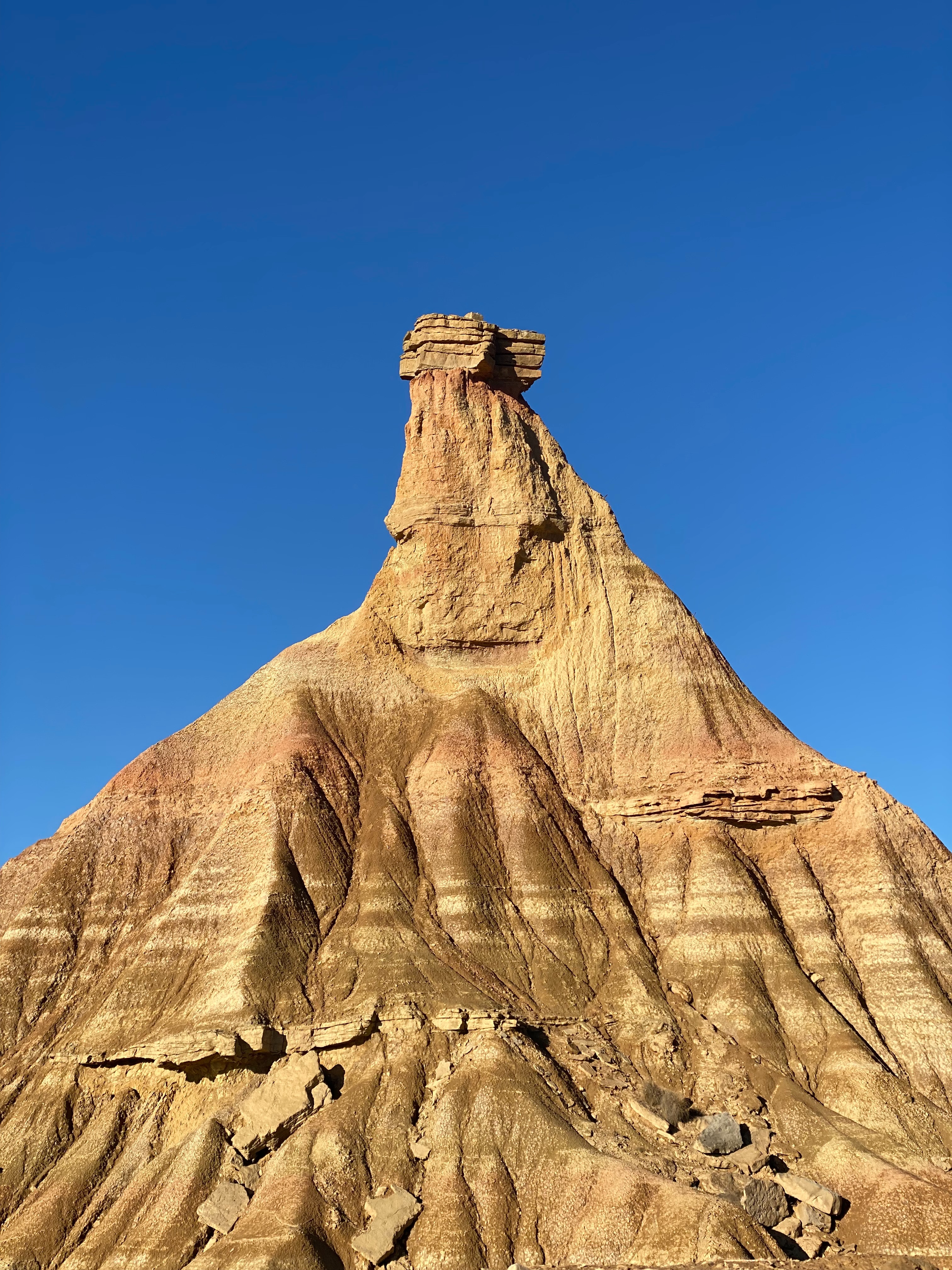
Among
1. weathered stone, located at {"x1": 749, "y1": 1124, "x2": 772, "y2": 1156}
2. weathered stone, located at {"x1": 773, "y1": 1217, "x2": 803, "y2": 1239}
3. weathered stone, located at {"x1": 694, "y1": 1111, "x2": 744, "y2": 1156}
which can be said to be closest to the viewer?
weathered stone, located at {"x1": 773, "y1": 1217, "x2": 803, "y2": 1239}

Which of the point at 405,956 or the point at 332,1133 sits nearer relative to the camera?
the point at 332,1133

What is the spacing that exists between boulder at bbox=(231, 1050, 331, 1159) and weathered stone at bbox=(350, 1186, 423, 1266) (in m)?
4.38

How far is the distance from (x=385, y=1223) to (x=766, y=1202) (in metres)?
11.4

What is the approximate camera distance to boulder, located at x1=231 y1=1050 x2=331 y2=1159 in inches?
1757

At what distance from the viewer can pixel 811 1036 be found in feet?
165

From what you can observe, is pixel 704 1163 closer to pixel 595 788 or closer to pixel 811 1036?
pixel 811 1036

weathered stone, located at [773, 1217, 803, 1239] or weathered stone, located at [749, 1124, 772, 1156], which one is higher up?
weathered stone, located at [749, 1124, 772, 1156]

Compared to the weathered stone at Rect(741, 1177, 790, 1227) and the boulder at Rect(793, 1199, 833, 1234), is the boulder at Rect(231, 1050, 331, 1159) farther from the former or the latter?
the boulder at Rect(793, 1199, 833, 1234)

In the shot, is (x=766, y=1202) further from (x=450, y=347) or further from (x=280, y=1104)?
(x=450, y=347)

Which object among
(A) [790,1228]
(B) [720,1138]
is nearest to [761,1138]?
(B) [720,1138]

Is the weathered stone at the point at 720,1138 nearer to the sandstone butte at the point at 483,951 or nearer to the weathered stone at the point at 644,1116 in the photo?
the sandstone butte at the point at 483,951

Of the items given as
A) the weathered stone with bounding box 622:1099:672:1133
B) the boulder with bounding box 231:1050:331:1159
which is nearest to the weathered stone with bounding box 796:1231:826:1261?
the weathered stone with bounding box 622:1099:672:1133

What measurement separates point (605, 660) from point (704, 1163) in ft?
86.5

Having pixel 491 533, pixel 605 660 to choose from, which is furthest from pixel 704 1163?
pixel 491 533
